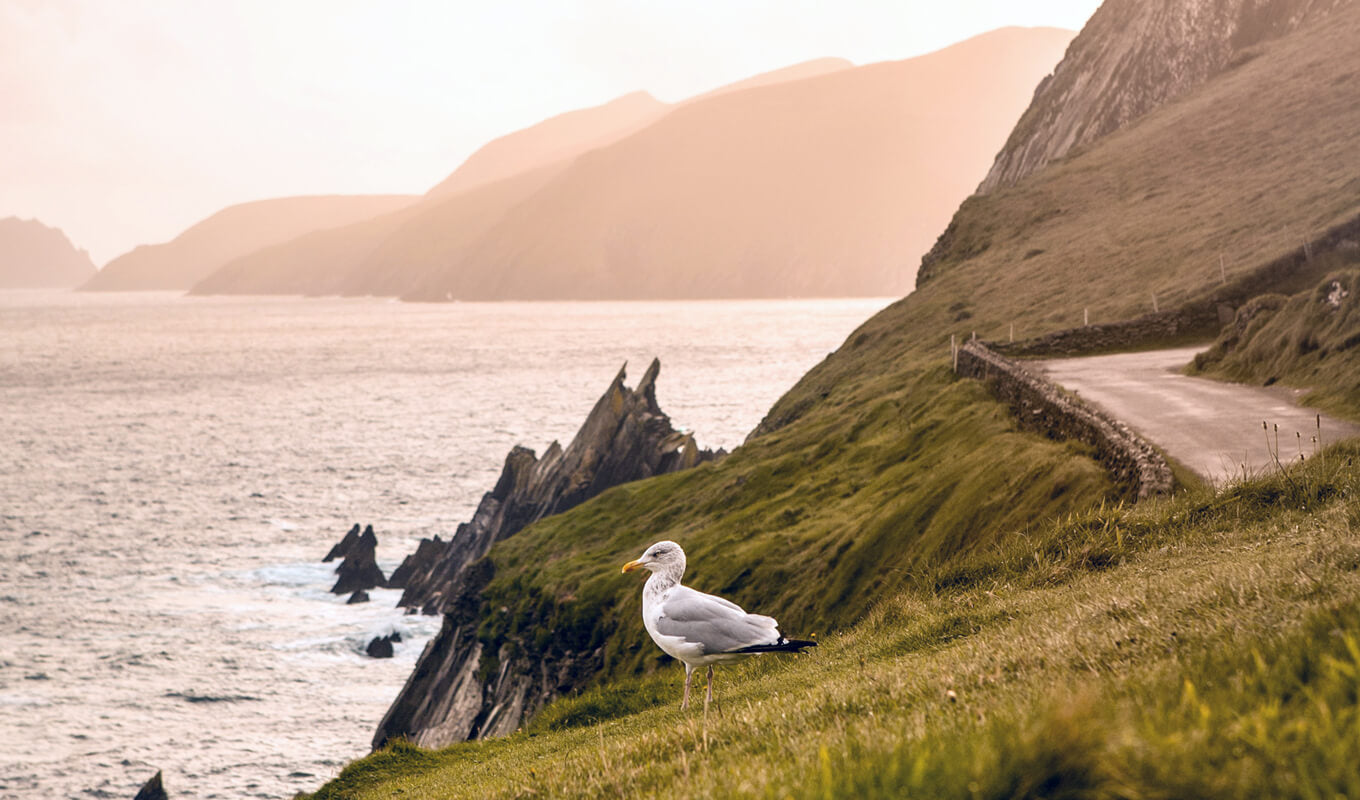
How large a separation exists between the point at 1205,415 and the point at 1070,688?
69.7 feet

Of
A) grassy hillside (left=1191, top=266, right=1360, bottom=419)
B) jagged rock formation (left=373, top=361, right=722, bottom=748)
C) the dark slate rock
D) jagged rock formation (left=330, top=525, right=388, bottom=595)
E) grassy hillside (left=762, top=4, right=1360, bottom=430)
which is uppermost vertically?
grassy hillside (left=762, top=4, right=1360, bottom=430)

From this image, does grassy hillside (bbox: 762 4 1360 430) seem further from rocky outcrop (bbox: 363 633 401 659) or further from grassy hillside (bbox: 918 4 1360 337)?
rocky outcrop (bbox: 363 633 401 659)

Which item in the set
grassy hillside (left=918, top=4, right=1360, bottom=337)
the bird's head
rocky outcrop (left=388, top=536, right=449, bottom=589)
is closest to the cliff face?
grassy hillside (left=918, top=4, right=1360, bottom=337)

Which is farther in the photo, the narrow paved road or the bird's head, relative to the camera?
the narrow paved road

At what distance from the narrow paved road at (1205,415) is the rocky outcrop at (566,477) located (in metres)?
32.4

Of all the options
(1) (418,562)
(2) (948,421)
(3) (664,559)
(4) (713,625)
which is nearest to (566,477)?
(1) (418,562)

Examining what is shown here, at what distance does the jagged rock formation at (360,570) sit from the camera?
64.2m

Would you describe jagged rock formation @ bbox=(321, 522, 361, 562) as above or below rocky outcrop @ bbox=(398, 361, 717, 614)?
below

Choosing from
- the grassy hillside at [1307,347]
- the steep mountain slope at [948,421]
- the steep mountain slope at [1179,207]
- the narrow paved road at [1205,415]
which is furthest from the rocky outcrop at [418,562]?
the grassy hillside at [1307,347]

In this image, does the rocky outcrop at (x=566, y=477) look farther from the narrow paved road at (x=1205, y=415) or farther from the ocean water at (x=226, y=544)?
the narrow paved road at (x=1205, y=415)

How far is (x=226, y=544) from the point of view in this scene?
73.0 metres

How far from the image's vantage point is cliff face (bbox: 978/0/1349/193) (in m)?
106

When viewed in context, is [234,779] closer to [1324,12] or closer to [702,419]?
[702,419]

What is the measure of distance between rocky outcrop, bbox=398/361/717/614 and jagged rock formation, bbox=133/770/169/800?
24.6 m
